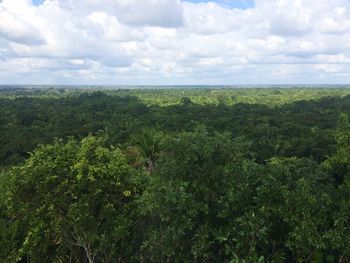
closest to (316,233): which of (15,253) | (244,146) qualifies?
(244,146)

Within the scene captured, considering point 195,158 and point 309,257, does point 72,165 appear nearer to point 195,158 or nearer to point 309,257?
point 195,158

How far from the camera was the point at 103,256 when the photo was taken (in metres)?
12.7

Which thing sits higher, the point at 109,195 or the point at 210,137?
the point at 210,137

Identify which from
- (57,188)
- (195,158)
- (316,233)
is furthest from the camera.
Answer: (57,188)

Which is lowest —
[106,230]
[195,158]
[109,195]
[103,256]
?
[103,256]

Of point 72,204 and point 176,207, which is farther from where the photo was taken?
point 72,204

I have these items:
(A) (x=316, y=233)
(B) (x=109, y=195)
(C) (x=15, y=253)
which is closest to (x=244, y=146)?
(A) (x=316, y=233)

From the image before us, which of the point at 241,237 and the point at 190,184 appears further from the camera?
the point at 190,184

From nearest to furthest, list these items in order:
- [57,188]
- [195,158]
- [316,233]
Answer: [316,233] → [195,158] → [57,188]

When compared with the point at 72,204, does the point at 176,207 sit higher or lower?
higher

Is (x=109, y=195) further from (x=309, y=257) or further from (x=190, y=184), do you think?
(x=309, y=257)

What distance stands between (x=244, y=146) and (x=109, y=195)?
4208 mm

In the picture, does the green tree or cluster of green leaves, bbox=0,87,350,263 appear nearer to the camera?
cluster of green leaves, bbox=0,87,350,263

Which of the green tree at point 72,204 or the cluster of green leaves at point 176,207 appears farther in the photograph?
the green tree at point 72,204
